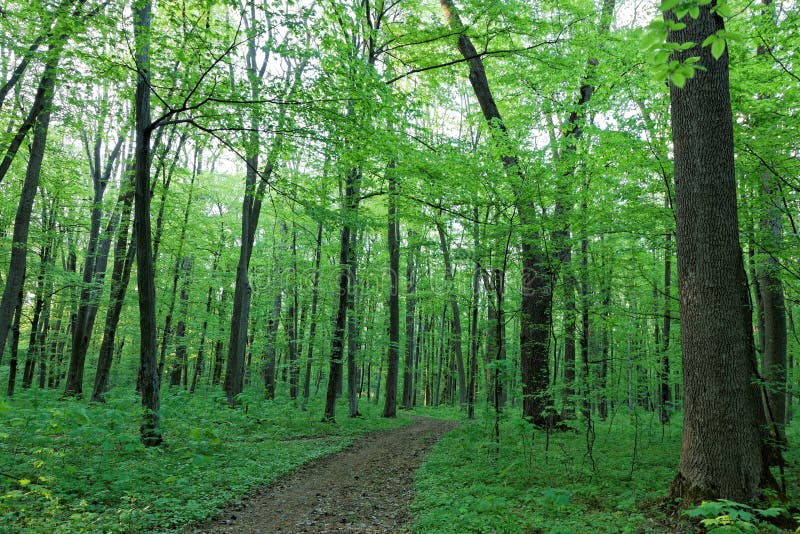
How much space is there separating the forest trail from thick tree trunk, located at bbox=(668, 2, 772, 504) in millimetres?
3270

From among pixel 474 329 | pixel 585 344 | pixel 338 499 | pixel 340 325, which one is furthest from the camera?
→ pixel 474 329

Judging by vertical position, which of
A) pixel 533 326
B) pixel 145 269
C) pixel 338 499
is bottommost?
pixel 338 499

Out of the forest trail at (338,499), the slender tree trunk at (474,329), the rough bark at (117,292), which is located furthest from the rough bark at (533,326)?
the rough bark at (117,292)

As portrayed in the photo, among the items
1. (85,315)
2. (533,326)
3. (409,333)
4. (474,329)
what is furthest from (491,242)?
(409,333)

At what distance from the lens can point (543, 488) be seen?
545 cm

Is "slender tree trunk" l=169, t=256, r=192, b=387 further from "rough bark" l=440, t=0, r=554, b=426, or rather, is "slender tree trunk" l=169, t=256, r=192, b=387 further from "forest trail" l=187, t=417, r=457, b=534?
"rough bark" l=440, t=0, r=554, b=426

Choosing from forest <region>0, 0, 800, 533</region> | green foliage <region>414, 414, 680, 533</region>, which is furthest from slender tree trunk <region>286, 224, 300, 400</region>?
green foliage <region>414, 414, 680, 533</region>

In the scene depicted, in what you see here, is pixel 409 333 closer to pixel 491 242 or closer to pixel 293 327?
pixel 293 327

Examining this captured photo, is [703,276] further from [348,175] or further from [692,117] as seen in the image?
[348,175]

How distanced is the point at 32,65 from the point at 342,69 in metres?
8.52

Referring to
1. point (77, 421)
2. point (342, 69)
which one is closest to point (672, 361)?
point (342, 69)

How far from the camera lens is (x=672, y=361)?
12320 mm

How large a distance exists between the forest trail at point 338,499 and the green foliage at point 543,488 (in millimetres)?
414

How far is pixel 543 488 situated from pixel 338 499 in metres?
2.87
